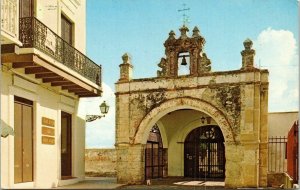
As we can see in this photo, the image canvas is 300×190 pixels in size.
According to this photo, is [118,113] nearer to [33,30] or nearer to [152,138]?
[152,138]

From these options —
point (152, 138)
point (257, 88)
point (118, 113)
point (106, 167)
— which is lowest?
point (106, 167)

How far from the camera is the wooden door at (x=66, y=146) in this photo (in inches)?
433

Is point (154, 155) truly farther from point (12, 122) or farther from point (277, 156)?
point (12, 122)

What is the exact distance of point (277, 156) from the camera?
42.2 feet

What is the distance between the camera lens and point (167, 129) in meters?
15.8

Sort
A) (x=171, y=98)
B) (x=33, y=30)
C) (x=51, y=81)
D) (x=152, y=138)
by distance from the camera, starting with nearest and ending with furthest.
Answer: (x=33, y=30), (x=51, y=81), (x=171, y=98), (x=152, y=138)

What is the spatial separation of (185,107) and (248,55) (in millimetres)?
2496

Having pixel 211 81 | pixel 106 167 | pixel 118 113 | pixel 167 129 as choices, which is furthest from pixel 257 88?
pixel 106 167

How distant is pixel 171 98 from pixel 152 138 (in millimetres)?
3566

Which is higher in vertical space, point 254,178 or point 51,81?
point 51,81

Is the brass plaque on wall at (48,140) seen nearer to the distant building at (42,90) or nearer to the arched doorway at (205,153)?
the distant building at (42,90)

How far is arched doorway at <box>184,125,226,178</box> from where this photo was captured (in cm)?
1550

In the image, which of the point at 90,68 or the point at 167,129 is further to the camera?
the point at 167,129

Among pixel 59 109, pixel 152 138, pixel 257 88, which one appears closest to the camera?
pixel 59 109
